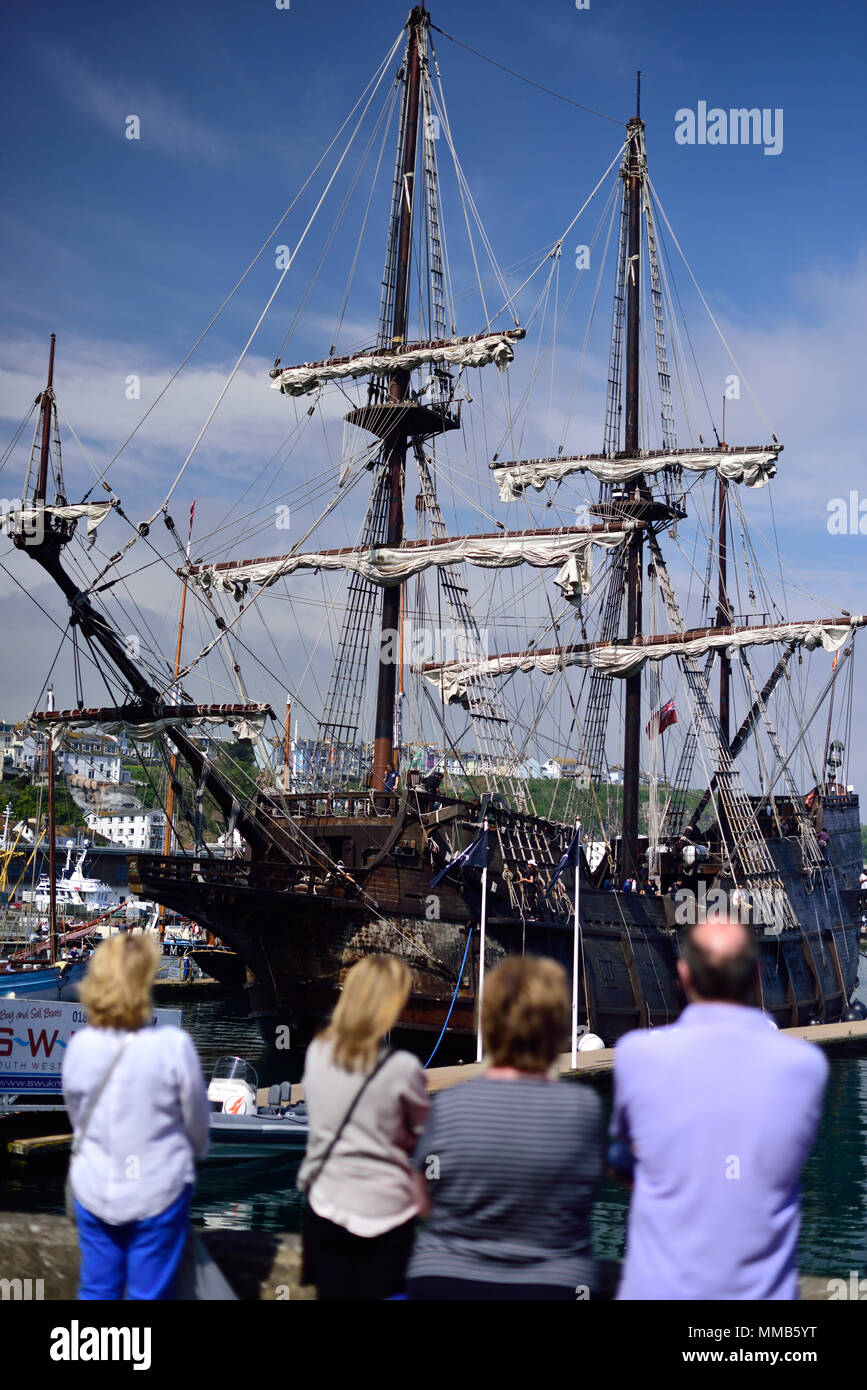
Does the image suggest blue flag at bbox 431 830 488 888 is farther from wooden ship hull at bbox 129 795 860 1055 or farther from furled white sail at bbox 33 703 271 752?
furled white sail at bbox 33 703 271 752

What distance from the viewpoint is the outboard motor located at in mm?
17359

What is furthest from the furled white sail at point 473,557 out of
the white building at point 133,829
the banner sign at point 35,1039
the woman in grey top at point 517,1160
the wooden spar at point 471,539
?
the white building at point 133,829

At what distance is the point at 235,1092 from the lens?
1747 cm

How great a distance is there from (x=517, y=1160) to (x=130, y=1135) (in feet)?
4.49

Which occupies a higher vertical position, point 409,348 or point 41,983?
→ point 409,348

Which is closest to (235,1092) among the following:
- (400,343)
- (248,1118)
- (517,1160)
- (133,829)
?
(248,1118)

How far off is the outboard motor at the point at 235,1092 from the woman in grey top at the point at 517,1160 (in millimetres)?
14426

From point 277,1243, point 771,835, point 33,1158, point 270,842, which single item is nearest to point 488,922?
point 270,842

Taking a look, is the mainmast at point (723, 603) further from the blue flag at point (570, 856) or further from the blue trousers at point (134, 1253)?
the blue trousers at point (134, 1253)

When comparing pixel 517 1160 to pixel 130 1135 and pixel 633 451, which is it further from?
pixel 633 451

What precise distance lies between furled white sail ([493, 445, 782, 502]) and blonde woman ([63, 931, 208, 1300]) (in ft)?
→ 118

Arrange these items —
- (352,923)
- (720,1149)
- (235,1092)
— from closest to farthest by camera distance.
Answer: (720,1149), (235,1092), (352,923)

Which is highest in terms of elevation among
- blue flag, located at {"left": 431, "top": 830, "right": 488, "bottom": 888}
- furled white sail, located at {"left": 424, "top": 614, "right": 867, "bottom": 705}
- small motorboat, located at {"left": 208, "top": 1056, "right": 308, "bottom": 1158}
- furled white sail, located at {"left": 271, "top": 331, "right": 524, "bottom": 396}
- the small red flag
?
furled white sail, located at {"left": 271, "top": 331, "right": 524, "bottom": 396}

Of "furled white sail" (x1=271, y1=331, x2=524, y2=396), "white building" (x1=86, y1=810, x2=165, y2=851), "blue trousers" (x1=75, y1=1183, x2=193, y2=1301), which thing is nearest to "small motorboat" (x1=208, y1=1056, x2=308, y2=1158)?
"blue trousers" (x1=75, y1=1183, x2=193, y2=1301)
